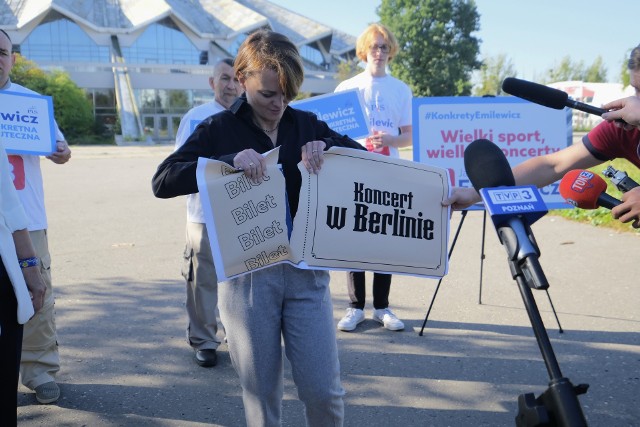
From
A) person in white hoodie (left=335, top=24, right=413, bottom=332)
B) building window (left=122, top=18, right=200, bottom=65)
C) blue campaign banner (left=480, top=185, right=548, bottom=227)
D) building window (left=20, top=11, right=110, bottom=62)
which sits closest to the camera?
Answer: blue campaign banner (left=480, top=185, right=548, bottom=227)

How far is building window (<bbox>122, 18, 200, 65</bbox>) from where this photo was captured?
65.5 m

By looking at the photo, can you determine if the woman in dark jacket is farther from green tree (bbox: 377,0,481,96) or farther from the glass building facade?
green tree (bbox: 377,0,481,96)

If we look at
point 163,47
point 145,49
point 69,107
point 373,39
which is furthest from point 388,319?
point 163,47

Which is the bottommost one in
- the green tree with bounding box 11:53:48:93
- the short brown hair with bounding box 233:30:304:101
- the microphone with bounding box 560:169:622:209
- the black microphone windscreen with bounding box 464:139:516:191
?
the microphone with bounding box 560:169:622:209

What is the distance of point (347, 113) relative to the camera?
5008mm

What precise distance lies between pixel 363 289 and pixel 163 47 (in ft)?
221

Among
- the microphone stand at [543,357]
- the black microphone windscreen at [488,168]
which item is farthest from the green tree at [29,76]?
the microphone stand at [543,357]

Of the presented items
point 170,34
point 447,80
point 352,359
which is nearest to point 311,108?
point 352,359

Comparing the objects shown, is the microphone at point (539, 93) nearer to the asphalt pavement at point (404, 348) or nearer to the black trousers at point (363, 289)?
the asphalt pavement at point (404, 348)

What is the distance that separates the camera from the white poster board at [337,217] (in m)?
2.48

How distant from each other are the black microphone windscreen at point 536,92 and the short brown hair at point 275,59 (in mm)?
833

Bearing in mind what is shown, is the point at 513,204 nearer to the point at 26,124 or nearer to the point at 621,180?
the point at 621,180

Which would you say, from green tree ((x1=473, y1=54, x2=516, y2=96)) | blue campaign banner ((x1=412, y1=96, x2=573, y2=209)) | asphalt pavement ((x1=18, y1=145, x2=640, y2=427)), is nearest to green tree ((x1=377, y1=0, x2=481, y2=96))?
green tree ((x1=473, y1=54, x2=516, y2=96))

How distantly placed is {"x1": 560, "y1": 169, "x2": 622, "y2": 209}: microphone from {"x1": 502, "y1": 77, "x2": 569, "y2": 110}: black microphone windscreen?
264 millimetres
